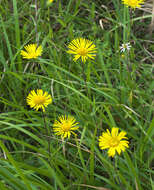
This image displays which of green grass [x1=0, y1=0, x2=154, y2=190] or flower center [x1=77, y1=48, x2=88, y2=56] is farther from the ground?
flower center [x1=77, y1=48, x2=88, y2=56]

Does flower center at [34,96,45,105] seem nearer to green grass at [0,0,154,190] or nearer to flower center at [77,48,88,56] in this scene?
green grass at [0,0,154,190]

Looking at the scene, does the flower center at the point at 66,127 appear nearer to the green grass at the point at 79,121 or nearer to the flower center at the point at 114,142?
the green grass at the point at 79,121

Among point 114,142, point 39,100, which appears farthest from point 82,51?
point 114,142

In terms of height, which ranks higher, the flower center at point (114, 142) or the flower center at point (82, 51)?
the flower center at point (82, 51)

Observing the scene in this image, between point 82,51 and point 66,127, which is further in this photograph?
point 82,51

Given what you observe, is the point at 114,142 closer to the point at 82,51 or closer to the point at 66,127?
the point at 66,127

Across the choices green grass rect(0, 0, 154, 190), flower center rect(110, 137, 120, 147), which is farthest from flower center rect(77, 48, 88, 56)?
flower center rect(110, 137, 120, 147)

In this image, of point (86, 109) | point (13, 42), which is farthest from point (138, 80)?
point (13, 42)

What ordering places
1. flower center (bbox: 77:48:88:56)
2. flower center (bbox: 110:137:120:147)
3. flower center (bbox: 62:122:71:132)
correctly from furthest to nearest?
flower center (bbox: 77:48:88:56), flower center (bbox: 62:122:71:132), flower center (bbox: 110:137:120:147)

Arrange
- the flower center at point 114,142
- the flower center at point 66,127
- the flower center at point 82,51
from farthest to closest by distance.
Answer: the flower center at point 82,51 < the flower center at point 66,127 < the flower center at point 114,142

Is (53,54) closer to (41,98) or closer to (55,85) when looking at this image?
(55,85)

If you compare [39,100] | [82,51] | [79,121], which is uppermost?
[82,51]

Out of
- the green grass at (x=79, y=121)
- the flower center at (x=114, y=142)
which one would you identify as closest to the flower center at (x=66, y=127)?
the green grass at (x=79, y=121)
